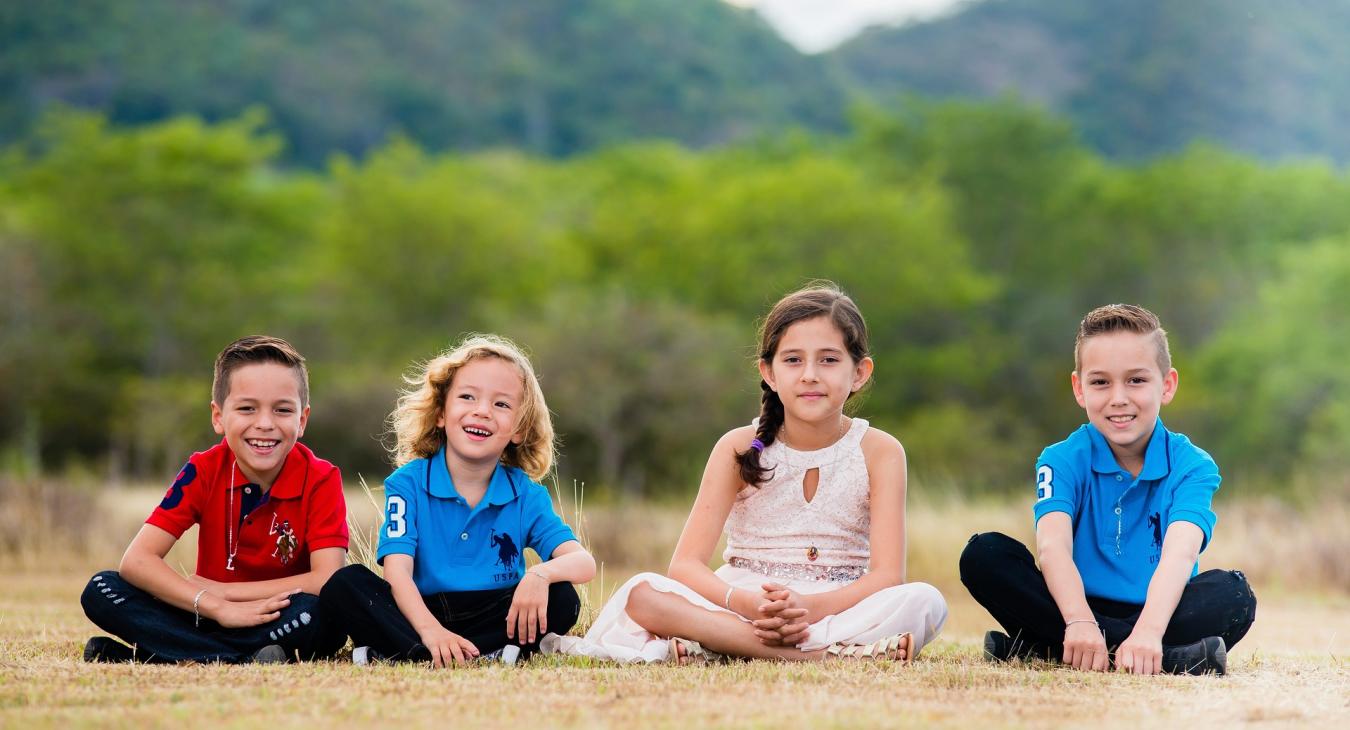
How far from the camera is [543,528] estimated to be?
542 centimetres

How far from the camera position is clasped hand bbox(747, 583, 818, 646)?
16.3ft

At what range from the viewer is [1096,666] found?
4918mm

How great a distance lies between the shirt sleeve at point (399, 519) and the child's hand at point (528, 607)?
0.46m

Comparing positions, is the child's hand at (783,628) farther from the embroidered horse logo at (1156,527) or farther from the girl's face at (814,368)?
the embroidered horse logo at (1156,527)

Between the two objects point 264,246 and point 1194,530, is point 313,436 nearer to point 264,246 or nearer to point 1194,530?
point 264,246

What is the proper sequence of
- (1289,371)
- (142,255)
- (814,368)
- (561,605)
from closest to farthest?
(561,605)
(814,368)
(1289,371)
(142,255)

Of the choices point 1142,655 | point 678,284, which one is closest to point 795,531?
point 1142,655

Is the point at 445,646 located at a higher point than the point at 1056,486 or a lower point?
lower

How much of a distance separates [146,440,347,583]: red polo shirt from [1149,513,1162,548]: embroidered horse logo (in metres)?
2.92

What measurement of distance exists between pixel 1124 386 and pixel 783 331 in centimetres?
126

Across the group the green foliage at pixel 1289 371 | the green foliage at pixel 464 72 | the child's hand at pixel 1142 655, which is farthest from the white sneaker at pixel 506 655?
the green foliage at pixel 464 72

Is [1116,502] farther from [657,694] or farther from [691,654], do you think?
[657,694]

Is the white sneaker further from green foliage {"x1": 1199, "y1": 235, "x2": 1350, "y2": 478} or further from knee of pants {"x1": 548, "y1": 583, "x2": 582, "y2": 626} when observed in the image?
green foliage {"x1": 1199, "y1": 235, "x2": 1350, "y2": 478}

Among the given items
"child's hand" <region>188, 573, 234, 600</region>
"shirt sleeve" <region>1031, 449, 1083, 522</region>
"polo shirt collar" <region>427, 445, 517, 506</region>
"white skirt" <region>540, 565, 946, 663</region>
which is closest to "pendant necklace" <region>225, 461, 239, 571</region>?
"child's hand" <region>188, 573, 234, 600</region>
